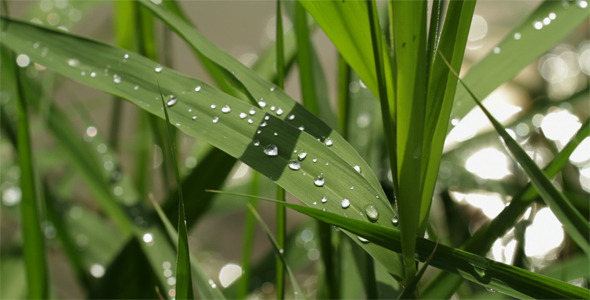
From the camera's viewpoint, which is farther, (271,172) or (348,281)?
(348,281)

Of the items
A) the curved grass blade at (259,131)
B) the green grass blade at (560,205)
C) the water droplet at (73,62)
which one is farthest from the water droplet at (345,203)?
the water droplet at (73,62)

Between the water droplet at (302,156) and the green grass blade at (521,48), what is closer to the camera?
the water droplet at (302,156)

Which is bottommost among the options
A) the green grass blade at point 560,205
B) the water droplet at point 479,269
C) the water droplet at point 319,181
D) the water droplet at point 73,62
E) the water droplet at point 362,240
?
the water droplet at point 479,269

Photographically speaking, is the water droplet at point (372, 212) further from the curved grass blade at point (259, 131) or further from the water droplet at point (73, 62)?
the water droplet at point (73, 62)

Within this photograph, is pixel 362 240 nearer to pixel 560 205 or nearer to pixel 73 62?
pixel 560 205

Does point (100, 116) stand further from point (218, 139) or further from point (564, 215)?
point (564, 215)

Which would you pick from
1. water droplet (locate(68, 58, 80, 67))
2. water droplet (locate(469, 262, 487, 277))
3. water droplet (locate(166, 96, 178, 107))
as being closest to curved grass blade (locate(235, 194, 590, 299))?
water droplet (locate(469, 262, 487, 277))

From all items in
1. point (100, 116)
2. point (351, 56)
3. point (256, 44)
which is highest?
point (256, 44)

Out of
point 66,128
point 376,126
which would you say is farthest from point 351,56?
point 66,128
